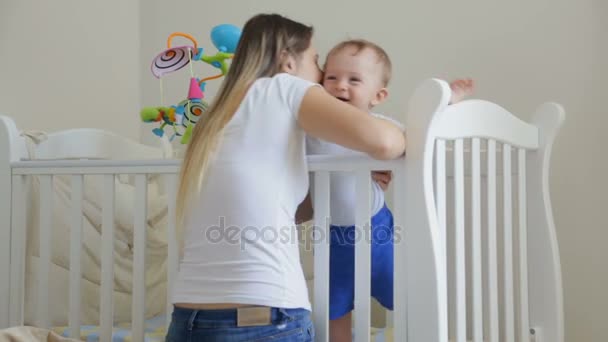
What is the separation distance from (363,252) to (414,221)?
120 mm

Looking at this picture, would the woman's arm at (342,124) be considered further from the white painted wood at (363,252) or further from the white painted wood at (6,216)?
the white painted wood at (6,216)

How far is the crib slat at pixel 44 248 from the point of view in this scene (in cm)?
150

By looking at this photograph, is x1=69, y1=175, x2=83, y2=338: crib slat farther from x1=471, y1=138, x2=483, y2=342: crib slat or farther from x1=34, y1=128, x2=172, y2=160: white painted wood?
x1=471, y1=138, x2=483, y2=342: crib slat

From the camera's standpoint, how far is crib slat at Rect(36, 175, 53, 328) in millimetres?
1498

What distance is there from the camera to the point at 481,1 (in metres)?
2.05

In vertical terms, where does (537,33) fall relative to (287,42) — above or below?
above

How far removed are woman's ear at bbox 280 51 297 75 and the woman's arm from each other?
0.45 feet

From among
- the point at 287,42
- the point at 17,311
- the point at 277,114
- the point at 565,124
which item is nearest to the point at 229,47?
the point at 287,42

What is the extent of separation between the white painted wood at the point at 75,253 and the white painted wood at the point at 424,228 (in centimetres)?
75

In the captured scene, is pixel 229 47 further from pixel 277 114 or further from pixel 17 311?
pixel 17 311

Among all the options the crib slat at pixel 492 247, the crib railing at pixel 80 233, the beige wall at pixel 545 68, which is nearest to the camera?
the crib slat at pixel 492 247

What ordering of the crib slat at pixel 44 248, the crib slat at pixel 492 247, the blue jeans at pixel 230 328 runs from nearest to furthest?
1. the blue jeans at pixel 230 328
2. the crib slat at pixel 492 247
3. the crib slat at pixel 44 248

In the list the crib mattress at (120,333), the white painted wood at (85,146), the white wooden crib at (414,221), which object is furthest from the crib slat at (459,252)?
the white painted wood at (85,146)

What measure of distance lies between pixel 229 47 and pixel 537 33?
0.94 metres
